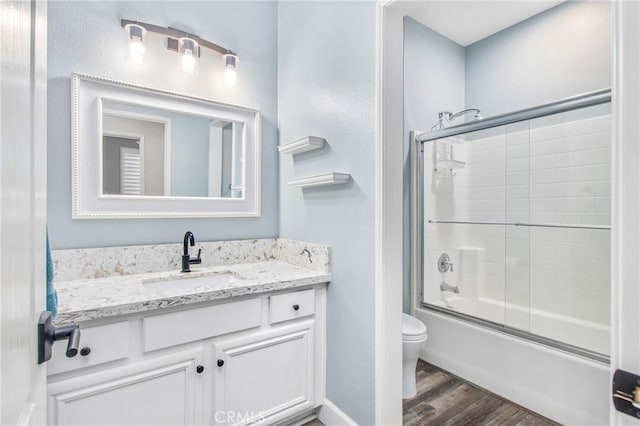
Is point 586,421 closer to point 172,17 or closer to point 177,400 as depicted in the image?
point 177,400

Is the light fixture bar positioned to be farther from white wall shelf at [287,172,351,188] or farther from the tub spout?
the tub spout

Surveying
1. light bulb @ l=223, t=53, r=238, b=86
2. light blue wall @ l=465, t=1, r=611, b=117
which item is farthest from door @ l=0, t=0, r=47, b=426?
light blue wall @ l=465, t=1, r=611, b=117

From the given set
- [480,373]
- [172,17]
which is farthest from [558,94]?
[172,17]

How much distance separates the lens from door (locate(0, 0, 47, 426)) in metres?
0.41

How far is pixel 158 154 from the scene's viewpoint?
186 cm

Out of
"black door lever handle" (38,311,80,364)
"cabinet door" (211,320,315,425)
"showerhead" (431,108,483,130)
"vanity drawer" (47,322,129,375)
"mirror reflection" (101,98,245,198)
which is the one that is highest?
"showerhead" (431,108,483,130)

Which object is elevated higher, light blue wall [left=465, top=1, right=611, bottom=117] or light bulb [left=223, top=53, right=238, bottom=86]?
light blue wall [left=465, top=1, right=611, bottom=117]

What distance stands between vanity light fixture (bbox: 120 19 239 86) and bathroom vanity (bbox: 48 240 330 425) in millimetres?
1069

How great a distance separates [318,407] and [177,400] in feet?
2.63

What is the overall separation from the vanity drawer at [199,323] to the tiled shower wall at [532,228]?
1639 mm

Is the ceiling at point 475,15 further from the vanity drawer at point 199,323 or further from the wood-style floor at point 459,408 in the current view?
the wood-style floor at point 459,408

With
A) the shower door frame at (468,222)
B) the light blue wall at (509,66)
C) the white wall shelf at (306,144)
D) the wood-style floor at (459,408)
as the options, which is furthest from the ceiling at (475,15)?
the wood-style floor at (459,408)

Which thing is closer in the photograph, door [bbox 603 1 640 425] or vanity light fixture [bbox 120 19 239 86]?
door [bbox 603 1 640 425]

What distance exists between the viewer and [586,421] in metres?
1.74
